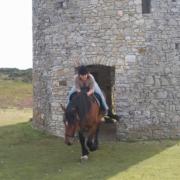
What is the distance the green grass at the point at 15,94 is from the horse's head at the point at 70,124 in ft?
50.8

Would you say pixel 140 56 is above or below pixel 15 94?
above

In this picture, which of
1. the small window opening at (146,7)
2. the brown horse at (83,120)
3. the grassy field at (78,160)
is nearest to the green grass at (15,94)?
the grassy field at (78,160)

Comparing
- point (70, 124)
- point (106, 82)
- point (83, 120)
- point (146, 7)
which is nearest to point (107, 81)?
point (106, 82)

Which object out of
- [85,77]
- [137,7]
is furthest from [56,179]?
[137,7]

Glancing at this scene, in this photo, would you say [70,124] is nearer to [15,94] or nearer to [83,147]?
[83,147]

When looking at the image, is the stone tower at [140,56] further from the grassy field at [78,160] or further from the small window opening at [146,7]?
the grassy field at [78,160]

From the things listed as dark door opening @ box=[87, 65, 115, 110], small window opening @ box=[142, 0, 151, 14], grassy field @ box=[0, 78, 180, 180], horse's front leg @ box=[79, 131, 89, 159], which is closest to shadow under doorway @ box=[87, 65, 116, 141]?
dark door opening @ box=[87, 65, 115, 110]

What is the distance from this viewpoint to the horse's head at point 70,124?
8961mm

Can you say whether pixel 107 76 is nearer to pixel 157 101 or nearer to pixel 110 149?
pixel 157 101

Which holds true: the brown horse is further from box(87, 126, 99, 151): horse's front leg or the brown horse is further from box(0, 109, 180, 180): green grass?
box(0, 109, 180, 180): green grass

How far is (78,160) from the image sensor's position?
998cm

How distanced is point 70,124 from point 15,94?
19900mm

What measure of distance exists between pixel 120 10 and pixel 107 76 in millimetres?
5140

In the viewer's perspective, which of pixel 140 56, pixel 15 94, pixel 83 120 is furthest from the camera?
pixel 15 94
